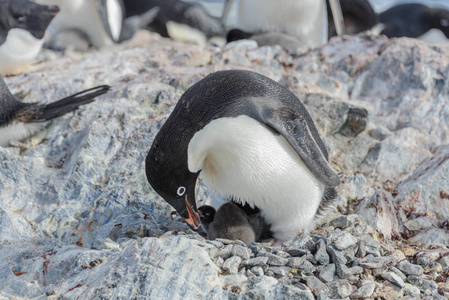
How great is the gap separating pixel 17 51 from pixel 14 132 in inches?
58.3

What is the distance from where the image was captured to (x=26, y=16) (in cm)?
579

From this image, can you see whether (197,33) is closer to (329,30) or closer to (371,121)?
(329,30)

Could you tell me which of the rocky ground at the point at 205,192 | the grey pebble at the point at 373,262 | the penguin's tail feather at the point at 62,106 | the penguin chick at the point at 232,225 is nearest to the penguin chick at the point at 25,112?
the penguin's tail feather at the point at 62,106

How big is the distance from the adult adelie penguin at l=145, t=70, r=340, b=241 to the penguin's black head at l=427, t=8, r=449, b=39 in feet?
22.7

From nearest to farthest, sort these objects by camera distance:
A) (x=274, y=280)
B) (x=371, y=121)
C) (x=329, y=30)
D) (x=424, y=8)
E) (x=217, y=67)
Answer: (x=274, y=280) → (x=371, y=121) → (x=217, y=67) → (x=329, y=30) → (x=424, y=8)

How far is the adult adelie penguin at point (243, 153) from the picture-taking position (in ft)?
10.4

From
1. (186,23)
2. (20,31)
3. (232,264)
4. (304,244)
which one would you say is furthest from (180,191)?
(186,23)

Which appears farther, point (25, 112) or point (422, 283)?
point (25, 112)

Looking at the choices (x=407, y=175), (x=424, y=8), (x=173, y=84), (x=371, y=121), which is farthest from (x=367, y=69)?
(x=424, y=8)

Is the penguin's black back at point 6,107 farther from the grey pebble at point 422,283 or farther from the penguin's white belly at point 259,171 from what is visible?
the grey pebble at point 422,283

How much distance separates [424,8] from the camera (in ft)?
32.8

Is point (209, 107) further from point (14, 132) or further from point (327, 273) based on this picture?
point (14, 132)

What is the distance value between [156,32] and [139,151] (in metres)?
4.67

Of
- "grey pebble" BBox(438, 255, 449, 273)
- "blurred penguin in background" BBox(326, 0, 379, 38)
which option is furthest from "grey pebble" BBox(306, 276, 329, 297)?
"blurred penguin in background" BBox(326, 0, 379, 38)
